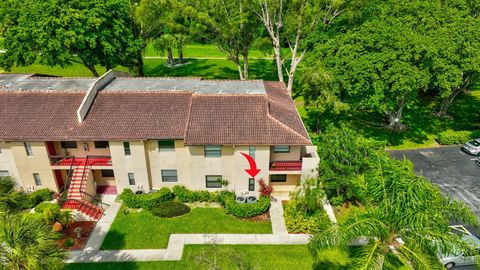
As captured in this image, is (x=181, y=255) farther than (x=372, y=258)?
Yes

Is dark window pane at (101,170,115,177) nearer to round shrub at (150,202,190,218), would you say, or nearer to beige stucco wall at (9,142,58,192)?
beige stucco wall at (9,142,58,192)

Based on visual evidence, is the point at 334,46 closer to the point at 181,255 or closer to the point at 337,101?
the point at 337,101

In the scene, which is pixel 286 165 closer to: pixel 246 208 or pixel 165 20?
pixel 246 208

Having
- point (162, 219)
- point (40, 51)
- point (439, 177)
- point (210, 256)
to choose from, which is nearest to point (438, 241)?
point (210, 256)

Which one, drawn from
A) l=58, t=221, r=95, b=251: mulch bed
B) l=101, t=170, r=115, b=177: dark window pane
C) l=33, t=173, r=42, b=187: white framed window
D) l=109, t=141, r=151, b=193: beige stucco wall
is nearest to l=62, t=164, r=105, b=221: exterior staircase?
l=58, t=221, r=95, b=251: mulch bed

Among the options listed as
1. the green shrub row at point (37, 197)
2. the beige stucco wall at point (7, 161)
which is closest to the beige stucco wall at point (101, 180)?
the green shrub row at point (37, 197)

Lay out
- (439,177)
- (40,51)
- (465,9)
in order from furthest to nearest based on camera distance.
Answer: (40,51) → (465,9) → (439,177)

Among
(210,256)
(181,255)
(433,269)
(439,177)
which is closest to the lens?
(433,269)
